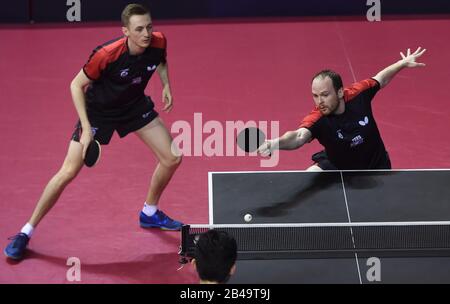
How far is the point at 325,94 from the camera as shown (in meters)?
6.06

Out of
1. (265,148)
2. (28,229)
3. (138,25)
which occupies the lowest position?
(28,229)

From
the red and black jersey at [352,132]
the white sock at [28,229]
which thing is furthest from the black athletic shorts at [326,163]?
the white sock at [28,229]

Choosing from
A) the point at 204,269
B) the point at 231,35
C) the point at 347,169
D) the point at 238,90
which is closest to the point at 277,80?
the point at 238,90

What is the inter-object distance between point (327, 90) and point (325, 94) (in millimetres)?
33

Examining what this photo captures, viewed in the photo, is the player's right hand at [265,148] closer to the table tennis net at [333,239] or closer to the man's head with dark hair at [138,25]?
the table tennis net at [333,239]

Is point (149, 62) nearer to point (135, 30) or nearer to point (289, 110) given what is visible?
point (135, 30)

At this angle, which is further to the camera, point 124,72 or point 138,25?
point 124,72

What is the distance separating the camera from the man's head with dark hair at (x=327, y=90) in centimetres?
604

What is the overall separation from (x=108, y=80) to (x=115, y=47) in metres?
0.25

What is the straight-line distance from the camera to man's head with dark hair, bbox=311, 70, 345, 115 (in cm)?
604

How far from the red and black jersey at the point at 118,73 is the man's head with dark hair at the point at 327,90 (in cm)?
118

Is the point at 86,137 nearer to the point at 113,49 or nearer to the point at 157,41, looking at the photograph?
the point at 113,49

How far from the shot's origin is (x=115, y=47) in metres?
6.16

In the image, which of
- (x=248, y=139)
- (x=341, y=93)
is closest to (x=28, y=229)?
(x=248, y=139)
